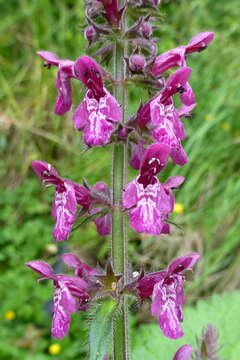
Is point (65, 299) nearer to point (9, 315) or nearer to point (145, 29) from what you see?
point (145, 29)

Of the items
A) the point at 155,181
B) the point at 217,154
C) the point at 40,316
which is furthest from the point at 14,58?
the point at 155,181

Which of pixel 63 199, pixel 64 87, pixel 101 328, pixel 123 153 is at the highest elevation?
pixel 64 87

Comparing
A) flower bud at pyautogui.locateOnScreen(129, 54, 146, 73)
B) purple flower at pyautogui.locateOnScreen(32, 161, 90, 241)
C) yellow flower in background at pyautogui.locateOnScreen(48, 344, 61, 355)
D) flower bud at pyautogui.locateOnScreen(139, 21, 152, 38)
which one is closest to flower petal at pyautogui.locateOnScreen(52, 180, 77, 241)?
purple flower at pyautogui.locateOnScreen(32, 161, 90, 241)

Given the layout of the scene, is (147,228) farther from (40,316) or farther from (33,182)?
(33,182)

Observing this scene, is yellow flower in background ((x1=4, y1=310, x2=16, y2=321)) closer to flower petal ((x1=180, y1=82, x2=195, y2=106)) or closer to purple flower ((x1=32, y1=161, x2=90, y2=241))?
purple flower ((x1=32, y1=161, x2=90, y2=241))

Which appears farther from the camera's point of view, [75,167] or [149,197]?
[75,167]

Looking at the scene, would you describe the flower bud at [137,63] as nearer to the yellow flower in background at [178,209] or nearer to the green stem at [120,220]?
the green stem at [120,220]

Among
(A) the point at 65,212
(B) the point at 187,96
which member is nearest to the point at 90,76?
(B) the point at 187,96
